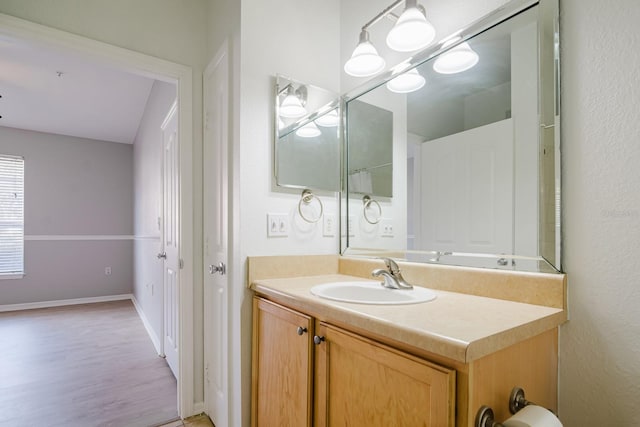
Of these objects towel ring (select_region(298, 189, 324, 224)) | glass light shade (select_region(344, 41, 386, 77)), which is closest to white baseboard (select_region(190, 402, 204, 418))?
towel ring (select_region(298, 189, 324, 224))

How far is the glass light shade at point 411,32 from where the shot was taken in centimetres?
119

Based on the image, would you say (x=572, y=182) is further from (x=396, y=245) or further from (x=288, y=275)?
(x=288, y=275)

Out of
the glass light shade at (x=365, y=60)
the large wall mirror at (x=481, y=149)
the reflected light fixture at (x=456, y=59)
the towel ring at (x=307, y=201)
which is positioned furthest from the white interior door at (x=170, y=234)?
the reflected light fixture at (x=456, y=59)

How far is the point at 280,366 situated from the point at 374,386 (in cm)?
52

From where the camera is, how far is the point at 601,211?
0.87 meters

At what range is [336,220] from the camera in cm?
180

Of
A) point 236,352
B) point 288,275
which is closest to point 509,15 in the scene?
point 288,275

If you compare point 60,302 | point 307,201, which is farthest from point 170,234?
point 60,302

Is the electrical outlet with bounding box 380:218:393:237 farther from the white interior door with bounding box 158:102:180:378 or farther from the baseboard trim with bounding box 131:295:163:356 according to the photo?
the baseboard trim with bounding box 131:295:163:356

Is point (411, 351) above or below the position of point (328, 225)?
below

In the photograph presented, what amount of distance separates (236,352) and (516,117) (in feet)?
4.94

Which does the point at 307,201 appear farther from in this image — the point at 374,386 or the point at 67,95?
the point at 67,95

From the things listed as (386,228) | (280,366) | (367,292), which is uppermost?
(386,228)

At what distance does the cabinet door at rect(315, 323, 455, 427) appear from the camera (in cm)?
69
